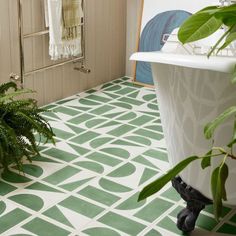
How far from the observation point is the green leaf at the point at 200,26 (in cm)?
96

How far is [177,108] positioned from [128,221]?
0.54 metres

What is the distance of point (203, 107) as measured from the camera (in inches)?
66.3

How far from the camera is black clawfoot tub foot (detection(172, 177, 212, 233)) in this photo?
1.83 metres

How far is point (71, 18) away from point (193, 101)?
1706mm

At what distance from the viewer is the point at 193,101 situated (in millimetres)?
1711

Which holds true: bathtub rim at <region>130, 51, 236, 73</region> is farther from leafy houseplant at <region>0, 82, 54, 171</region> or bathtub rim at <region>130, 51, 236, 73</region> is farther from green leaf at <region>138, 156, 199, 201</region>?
leafy houseplant at <region>0, 82, 54, 171</region>

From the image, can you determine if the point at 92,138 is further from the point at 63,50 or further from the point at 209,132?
the point at 209,132

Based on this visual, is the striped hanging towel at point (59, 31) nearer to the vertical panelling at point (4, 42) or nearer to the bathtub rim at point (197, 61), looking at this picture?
the vertical panelling at point (4, 42)

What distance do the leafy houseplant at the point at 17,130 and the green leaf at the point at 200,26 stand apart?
1.46 metres

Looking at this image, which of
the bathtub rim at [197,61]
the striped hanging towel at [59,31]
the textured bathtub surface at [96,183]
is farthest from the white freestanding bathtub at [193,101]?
the striped hanging towel at [59,31]

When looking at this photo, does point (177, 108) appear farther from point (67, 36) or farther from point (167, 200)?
point (67, 36)

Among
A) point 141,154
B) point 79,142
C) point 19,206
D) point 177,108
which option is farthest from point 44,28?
point 177,108

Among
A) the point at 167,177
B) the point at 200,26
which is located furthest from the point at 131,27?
the point at 167,177

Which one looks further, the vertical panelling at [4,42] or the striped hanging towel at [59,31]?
the striped hanging towel at [59,31]
